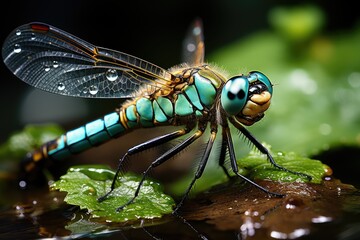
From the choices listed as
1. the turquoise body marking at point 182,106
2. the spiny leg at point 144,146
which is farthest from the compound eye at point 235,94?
the spiny leg at point 144,146

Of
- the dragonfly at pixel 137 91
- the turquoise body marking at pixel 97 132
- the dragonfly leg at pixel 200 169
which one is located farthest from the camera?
the turquoise body marking at pixel 97 132

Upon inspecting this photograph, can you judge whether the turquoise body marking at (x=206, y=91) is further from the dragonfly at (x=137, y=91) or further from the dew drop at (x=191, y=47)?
the dew drop at (x=191, y=47)

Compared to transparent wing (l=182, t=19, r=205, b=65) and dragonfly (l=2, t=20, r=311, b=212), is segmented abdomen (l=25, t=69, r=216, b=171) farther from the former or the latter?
transparent wing (l=182, t=19, r=205, b=65)

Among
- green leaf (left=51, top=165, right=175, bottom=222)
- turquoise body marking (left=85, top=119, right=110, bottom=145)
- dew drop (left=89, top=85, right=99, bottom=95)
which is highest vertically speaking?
dew drop (left=89, top=85, right=99, bottom=95)

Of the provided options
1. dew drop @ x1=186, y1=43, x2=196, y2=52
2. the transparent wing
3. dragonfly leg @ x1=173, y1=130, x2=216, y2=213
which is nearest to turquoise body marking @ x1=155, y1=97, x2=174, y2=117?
dragonfly leg @ x1=173, y1=130, x2=216, y2=213

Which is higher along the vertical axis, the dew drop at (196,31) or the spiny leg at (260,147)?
the dew drop at (196,31)

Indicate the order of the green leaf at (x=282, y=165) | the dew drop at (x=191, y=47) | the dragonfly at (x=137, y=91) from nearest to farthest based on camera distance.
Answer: the green leaf at (x=282, y=165), the dragonfly at (x=137, y=91), the dew drop at (x=191, y=47)

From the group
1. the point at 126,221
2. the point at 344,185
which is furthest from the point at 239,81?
the point at 126,221
